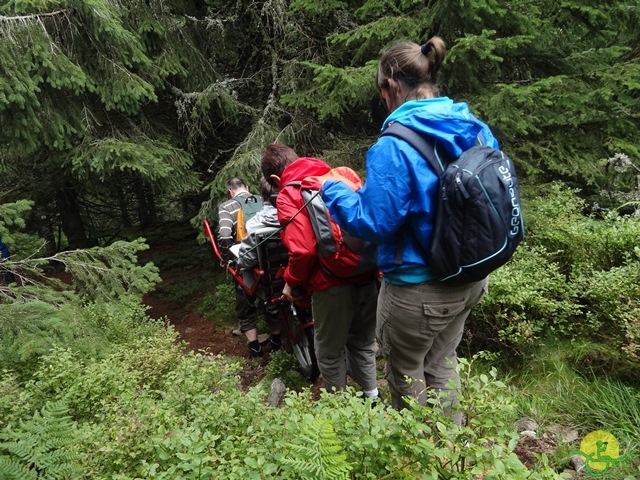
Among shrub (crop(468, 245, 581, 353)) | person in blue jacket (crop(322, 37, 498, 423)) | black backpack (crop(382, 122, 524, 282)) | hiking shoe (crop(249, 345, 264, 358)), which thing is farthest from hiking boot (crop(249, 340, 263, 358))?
black backpack (crop(382, 122, 524, 282))

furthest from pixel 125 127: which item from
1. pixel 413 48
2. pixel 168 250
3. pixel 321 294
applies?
pixel 413 48

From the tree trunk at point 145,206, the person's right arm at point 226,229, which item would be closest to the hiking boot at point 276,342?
the person's right arm at point 226,229

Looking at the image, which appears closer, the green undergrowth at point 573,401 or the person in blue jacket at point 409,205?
the person in blue jacket at point 409,205

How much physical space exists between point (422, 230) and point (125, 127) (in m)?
6.00

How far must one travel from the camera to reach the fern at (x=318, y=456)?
1349 millimetres

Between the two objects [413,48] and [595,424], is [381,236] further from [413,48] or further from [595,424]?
[595,424]

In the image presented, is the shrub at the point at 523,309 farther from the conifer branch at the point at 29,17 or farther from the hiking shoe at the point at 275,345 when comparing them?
the conifer branch at the point at 29,17

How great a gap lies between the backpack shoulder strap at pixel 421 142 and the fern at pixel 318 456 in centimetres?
131

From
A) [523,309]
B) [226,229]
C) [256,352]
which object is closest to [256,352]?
[256,352]

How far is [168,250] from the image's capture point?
32.7ft

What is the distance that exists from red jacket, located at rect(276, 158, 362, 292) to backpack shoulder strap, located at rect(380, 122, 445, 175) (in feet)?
3.09

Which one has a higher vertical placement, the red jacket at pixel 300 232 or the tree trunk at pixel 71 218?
the red jacket at pixel 300 232

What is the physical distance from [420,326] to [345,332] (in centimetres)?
104

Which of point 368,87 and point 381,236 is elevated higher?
point 368,87
